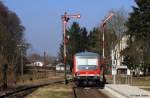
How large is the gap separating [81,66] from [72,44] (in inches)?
4340

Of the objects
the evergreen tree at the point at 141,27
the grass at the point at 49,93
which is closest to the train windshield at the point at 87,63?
the grass at the point at 49,93

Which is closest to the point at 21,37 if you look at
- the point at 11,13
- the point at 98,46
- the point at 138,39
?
the point at 11,13

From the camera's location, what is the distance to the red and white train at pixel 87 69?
5141 centimetres

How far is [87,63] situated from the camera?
52.3 m

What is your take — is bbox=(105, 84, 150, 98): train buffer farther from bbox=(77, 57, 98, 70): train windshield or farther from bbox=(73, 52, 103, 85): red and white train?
bbox=(77, 57, 98, 70): train windshield

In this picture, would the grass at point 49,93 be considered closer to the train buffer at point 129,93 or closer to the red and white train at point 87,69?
the train buffer at point 129,93

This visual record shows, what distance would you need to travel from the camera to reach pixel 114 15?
116 meters

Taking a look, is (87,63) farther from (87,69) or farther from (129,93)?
(129,93)

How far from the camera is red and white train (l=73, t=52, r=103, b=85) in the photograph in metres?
51.4

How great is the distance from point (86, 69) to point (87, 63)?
2.83ft

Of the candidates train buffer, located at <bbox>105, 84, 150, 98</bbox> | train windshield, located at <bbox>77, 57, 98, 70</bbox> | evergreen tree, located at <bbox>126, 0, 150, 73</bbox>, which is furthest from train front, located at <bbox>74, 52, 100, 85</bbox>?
evergreen tree, located at <bbox>126, 0, 150, 73</bbox>

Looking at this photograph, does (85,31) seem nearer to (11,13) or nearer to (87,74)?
(11,13)

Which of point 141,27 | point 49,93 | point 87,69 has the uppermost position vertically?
point 141,27

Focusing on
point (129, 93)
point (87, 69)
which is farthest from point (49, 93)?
point (87, 69)
